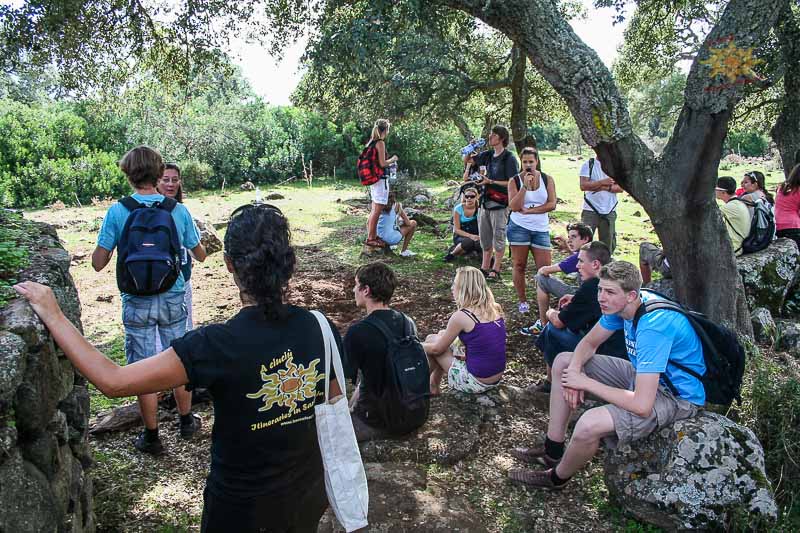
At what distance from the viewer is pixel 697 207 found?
5254 mm

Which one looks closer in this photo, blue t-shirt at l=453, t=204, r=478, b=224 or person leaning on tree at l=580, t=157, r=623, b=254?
person leaning on tree at l=580, t=157, r=623, b=254

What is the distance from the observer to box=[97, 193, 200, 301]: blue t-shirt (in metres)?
3.58

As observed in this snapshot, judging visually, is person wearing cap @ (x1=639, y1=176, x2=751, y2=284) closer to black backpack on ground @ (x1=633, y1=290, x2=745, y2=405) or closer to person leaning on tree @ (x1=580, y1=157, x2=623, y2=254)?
person leaning on tree @ (x1=580, y1=157, x2=623, y2=254)

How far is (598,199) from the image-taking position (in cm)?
732

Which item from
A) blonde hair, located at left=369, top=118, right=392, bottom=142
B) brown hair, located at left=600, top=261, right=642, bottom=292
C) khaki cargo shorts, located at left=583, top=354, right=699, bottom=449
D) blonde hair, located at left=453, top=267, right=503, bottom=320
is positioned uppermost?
blonde hair, located at left=369, top=118, right=392, bottom=142

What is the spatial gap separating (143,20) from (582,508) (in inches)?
291

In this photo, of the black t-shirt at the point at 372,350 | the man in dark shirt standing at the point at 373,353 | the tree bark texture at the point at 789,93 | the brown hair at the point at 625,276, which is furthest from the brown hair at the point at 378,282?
the tree bark texture at the point at 789,93

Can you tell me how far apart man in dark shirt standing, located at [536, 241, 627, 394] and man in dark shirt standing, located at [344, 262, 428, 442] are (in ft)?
4.21

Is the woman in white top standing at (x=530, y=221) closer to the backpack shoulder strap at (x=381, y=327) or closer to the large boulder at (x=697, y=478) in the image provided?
the backpack shoulder strap at (x=381, y=327)

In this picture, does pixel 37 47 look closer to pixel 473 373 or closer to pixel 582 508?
pixel 473 373

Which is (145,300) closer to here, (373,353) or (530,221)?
(373,353)

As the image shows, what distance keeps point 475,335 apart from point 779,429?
2155 mm

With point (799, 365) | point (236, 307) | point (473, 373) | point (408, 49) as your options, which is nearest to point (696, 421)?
point (473, 373)

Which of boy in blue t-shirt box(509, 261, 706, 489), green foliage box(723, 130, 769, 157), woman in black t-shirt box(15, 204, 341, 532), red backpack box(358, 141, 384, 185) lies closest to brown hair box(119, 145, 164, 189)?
woman in black t-shirt box(15, 204, 341, 532)
